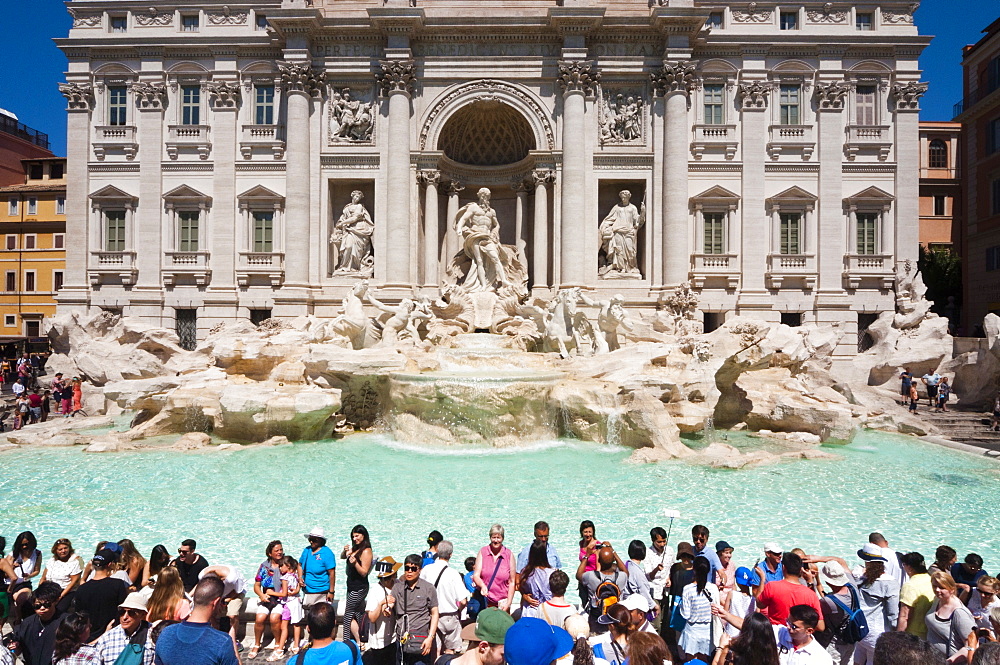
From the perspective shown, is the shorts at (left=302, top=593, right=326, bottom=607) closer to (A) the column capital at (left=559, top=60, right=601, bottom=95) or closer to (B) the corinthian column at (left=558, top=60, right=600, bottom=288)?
(B) the corinthian column at (left=558, top=60, right=600, bottom=288)

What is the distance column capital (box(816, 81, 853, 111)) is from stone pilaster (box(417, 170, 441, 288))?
49.7 ft

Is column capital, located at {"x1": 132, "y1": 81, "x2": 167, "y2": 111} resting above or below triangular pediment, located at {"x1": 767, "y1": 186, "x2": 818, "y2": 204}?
above

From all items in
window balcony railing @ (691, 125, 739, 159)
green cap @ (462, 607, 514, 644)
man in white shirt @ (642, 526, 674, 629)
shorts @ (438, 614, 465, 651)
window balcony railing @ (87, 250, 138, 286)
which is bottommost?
shorts @ (438, 614, 465, 651)

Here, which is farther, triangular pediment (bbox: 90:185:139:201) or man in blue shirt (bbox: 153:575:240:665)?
triangular pediment (bbox: 90:185:139:201)

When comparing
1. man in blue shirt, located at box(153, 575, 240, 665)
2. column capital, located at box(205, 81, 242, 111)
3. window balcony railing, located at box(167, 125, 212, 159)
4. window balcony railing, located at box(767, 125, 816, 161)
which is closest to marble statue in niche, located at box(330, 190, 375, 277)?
column capital, located at box(205, 81, 242, 111)

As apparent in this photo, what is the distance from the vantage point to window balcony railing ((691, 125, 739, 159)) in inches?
848

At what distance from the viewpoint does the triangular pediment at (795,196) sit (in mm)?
21547

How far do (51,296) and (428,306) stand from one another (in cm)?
2375

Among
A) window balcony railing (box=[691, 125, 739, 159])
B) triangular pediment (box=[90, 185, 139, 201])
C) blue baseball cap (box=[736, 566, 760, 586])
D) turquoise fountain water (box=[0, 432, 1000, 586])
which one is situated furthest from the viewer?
triangular pediment (box=[90, 185, 139, 201])

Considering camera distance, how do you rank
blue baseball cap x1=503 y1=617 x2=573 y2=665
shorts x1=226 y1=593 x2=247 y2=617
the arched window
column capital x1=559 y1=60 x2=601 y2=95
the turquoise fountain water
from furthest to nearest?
the arched window < column capital x1=559 y1=60 x2=601 y2=95 < the turquoise fountain water < shorts x1=226 y1=593 x2=247 y2=617 < blue baseball cap x1=503 y1=617 x2=573 y2=665

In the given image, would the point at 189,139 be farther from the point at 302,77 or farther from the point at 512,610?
the point at 512,610

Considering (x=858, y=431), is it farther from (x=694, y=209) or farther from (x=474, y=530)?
(x=474, y=530)

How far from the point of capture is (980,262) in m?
24.3

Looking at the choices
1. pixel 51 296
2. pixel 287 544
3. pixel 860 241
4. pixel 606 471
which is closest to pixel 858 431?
pixel 606 471
